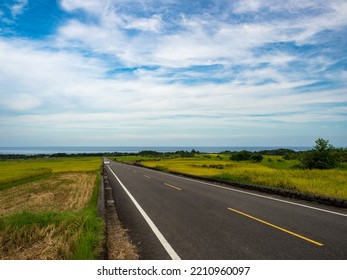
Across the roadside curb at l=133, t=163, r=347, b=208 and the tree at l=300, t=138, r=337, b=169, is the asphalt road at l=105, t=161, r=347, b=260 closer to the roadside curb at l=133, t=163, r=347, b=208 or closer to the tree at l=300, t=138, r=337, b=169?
the roadside curb at l=133, t=163, r=347, b=208

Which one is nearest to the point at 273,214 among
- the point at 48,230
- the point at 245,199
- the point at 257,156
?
the point at 245,199

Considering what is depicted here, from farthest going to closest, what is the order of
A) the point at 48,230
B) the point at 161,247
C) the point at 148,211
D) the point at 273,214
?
the point at 148,211 < the point at 273,214 < the point at 48,230 < the point at 161,247

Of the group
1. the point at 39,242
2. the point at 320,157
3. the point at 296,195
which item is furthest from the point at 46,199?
the point at 320,157

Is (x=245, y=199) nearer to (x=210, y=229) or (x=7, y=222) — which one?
(x=210, y=229)

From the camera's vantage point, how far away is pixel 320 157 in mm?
34594

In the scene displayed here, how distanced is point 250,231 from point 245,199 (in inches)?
209

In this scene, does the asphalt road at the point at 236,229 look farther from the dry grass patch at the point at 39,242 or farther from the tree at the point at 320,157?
the tree at the point at 320,157

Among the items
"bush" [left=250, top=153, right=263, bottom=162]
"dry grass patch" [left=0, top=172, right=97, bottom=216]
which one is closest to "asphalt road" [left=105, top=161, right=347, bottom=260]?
"dry grass patch" [left=0, top=172, right=97, bottom=216]

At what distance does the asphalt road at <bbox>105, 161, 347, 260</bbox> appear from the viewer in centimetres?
540

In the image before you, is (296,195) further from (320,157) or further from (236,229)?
(320,157)

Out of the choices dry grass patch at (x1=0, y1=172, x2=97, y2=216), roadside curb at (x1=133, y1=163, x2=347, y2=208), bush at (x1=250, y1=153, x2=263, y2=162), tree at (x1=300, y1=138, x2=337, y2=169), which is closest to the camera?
roadside curb at (x1=133, y1=163, x2=347, y2=208)

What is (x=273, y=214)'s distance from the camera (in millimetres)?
8828

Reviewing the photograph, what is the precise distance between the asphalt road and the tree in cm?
2669

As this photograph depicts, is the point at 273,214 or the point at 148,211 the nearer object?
the point at 273,214
